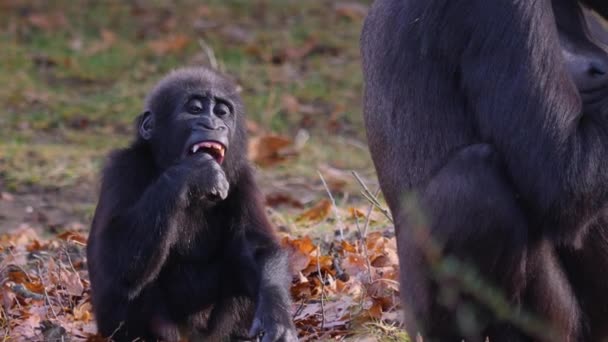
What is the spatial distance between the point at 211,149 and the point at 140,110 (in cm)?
502

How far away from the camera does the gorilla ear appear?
5.10 metres

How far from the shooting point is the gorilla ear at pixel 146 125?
510 cm

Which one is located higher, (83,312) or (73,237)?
(83,312)

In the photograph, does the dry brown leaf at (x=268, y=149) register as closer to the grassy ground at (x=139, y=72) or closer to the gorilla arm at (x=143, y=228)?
the grassy ground at (x=139, y=72)

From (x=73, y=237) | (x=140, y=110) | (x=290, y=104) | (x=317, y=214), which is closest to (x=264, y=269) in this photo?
(x=73, y=237)

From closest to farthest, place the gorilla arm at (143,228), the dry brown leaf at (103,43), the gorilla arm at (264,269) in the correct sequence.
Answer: the gorilla arm at (264,269) → the gorilla arm at (143,228) → the dry brown leaf at (103,43)

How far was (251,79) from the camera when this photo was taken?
34.9 ft

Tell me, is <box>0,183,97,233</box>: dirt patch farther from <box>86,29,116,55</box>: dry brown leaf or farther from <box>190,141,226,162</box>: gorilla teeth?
<box>86,29,116,55</box>: dry brown leaf

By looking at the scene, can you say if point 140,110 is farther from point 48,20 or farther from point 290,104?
point 48,20

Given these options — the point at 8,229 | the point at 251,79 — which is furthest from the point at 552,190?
the point at 251,79

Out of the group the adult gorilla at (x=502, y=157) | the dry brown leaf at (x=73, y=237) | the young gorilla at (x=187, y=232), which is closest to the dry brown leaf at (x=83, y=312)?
the young gorilla at (x=187, y=232)

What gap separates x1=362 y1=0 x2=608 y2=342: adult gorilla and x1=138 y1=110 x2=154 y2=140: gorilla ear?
1204 mm

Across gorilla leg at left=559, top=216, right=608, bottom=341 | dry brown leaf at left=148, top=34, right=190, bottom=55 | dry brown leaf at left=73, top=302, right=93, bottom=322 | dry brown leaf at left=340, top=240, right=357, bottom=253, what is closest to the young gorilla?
dry brown leaf at left=73, top=302, right=93, bottom=322

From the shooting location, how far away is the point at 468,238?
3.99 m
